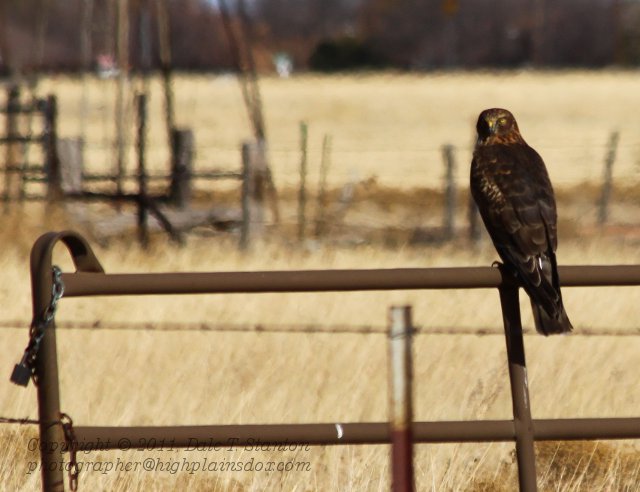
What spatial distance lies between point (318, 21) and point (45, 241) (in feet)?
336

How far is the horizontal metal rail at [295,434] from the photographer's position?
13.3ft

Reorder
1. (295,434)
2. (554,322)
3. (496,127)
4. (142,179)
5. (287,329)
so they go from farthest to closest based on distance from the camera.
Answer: (142,179) → (496,127) → (287,329) → (554,322) → (295,434)

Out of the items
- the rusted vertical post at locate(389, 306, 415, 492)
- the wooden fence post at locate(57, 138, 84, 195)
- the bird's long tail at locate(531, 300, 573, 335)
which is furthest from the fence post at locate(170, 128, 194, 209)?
the rusted vertical post at locate(389, 306, 415, 492)

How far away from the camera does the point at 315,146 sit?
4025 cm

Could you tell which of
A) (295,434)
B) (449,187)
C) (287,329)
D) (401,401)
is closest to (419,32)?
(449,187)

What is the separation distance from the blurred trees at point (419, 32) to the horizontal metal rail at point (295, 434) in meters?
81.7

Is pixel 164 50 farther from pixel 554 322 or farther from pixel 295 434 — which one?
pixel 295 434

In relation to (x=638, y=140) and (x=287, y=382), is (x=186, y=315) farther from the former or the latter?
(x=638, y=140)

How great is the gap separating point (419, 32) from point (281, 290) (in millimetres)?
91834

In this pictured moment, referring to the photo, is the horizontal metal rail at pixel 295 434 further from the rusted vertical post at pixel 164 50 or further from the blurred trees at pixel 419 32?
the blurred trees at pixel 419 32

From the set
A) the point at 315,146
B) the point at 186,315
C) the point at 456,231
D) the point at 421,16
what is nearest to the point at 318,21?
the point at 421,16

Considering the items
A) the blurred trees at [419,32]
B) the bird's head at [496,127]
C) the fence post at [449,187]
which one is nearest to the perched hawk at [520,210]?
the bird's head at [496,127]

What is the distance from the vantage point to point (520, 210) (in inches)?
213

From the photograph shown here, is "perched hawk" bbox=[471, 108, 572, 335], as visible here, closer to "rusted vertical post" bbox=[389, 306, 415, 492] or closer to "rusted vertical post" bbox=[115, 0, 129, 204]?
"rusted vertical post" bbox=[389, 306, 415, 492]
